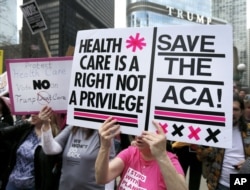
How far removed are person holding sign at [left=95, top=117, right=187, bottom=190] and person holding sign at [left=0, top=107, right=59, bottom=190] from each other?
132cm

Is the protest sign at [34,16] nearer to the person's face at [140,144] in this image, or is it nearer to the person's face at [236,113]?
the person's face at [236,113]

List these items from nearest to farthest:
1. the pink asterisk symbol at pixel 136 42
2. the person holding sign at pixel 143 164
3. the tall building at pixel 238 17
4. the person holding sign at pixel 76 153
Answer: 1. the person holding sign at pixel 143 164
2. the pink asterisk symbol at pixel 136 42
3. the person holding sign at pixel 76 153
4. the tall building at pixel 238 17

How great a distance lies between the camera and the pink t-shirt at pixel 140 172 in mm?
2189

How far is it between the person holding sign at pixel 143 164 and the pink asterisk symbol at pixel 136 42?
48 cm

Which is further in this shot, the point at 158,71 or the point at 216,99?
the point at 158,71

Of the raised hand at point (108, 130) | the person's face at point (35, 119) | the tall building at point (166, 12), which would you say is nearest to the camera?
the raised hand at point (108, 130)

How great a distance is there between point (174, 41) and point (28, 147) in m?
2.06

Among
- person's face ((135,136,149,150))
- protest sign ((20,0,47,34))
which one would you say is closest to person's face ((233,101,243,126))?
person's face ((135,136,149,150))

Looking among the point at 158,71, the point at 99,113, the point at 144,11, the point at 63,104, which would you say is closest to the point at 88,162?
the point at 63,104

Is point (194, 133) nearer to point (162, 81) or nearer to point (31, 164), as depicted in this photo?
point (162, 81)

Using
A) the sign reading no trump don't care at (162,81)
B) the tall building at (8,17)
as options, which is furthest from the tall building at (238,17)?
the sign reading no trump don't care at (162,81)

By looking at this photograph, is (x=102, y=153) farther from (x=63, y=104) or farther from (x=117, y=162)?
(x=63, y=104)

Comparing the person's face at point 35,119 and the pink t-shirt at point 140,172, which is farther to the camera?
the person's face at point 35,119

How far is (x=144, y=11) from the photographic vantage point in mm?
91250
